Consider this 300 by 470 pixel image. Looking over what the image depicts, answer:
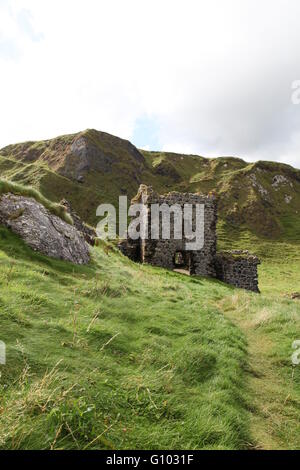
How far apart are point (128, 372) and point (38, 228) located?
7.81 meters

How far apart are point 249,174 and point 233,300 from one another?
343ft

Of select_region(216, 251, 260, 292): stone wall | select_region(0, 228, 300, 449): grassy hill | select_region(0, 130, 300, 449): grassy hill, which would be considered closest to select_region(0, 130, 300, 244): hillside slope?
select_region(216, 251, 260, 292): stone wall

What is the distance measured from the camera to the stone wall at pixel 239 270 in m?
24.6

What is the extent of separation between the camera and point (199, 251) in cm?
2538

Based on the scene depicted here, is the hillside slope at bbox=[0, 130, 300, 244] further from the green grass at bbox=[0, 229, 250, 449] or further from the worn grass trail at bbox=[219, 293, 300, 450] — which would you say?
the green grass at bbox=[0, 229, 250, 449]

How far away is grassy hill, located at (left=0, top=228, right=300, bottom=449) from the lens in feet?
13.3

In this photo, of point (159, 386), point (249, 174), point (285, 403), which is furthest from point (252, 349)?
point (249, 174)

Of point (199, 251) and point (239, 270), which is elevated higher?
point (199, 251)

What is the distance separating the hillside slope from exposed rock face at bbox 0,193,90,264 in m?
68.4

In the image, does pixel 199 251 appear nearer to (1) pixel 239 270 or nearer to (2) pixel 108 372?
(1) pixel 239 270

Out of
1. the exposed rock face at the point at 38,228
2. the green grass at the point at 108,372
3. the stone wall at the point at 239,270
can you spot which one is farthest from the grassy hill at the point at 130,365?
the stone wall at the point at 239,270

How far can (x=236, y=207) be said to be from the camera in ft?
315

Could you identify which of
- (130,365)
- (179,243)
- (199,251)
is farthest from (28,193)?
(199,251)
